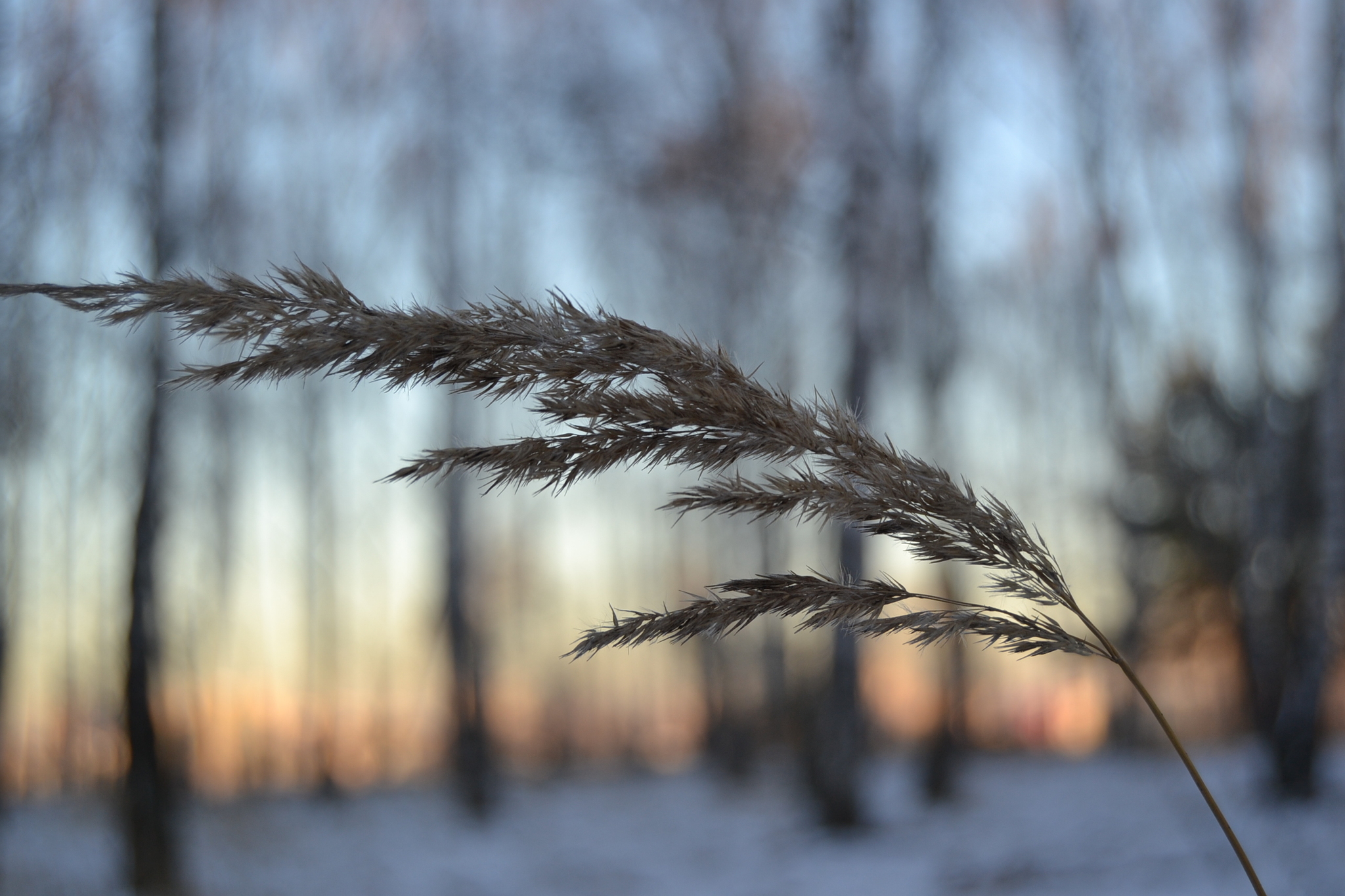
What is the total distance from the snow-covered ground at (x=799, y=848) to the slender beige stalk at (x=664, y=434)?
4.63 metres

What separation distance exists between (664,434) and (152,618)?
560 centimetres

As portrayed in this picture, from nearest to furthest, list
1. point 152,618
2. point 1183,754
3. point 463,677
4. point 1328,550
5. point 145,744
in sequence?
point 1183,754 < point 145,744 < point 152,618 < point 1328,550 < point 463,677

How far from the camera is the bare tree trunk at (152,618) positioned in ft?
17.8

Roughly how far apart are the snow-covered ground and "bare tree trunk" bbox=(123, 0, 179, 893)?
10.9 inches

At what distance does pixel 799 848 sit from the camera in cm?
724

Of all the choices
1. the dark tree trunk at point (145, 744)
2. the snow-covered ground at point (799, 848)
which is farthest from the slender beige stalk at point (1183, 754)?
the dark tree trunk at point (145, 744)

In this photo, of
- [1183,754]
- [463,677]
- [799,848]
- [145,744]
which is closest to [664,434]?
[1183,754]

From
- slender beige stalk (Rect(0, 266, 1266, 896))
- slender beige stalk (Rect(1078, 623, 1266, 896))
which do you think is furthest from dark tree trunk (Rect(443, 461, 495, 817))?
slender beige stalk (Rect(1078, 623, 1266, 896))

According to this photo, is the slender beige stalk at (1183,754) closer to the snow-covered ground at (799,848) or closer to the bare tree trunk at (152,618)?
the snow-covered ground at (799,848)

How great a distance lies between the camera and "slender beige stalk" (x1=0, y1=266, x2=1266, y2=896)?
1179 mm

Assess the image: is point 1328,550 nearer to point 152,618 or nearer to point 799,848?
point 799,848

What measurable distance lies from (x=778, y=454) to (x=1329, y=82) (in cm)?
776

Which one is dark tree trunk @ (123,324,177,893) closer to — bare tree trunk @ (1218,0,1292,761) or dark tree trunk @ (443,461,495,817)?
dark tree trunk @ (443,461,495,817)

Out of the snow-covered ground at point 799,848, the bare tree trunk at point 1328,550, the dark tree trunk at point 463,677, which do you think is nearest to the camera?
the snow-covered ground at point 799,848
